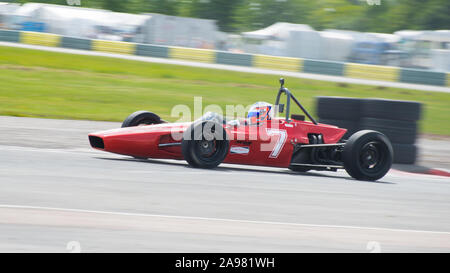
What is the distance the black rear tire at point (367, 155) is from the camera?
8.50 m

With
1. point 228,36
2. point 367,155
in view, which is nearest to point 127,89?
point 367,155

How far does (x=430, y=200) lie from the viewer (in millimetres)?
7266

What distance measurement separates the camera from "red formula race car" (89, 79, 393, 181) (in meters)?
8.00

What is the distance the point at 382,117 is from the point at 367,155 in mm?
1763

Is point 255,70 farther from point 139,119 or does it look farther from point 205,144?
point 205,144

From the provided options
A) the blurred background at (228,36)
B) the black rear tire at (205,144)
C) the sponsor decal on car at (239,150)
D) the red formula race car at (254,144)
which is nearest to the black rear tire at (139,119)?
the red formula race car at (254,144)

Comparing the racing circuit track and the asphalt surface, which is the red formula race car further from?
the asphalt surface

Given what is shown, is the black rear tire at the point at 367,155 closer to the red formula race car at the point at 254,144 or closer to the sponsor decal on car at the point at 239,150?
the red formula race car at the point at 254,144

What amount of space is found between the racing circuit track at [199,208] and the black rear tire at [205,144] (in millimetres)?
160

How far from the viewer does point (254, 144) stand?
27.5 feet

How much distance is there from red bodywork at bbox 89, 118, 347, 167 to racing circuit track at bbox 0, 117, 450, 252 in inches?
8.3
